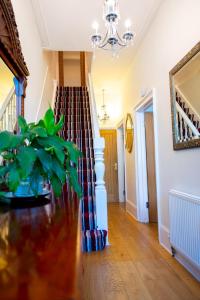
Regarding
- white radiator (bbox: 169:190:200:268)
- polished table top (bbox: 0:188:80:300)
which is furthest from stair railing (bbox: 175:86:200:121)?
polished table top (bbox: 0:188:80:300)

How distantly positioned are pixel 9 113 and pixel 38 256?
1472 millimetres

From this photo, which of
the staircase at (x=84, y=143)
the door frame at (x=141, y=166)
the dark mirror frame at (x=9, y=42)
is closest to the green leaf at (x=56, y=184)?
the dark mirror frame at (x=9, y=42)

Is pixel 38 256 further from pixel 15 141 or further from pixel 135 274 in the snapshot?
pixel 135 274

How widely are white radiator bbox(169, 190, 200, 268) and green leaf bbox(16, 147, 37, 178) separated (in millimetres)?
1579

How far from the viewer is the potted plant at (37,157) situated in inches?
39.1

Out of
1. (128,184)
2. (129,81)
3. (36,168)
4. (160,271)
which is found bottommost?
(160,271)

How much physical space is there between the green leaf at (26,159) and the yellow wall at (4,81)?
0.70 metres

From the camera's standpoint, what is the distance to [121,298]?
1874mm

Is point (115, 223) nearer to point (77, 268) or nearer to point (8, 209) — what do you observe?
point (8, 209)

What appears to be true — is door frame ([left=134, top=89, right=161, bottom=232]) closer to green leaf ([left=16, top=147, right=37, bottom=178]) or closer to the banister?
the banister

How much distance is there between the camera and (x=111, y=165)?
22.2 feet

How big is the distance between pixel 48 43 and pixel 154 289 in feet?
12.1

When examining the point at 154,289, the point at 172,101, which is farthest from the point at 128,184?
the point at 154,289

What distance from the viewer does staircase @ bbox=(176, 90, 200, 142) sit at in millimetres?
2238
